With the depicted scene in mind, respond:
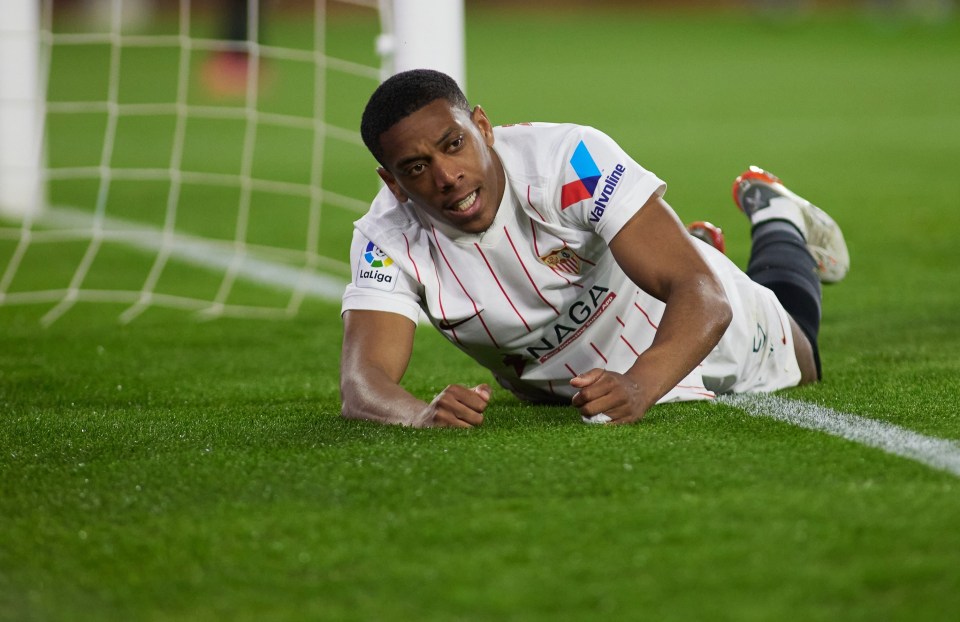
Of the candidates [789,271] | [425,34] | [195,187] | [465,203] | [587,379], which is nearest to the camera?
[587,379]

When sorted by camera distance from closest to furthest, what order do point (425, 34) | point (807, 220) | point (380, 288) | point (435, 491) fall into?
point (435, 491) < point (380, 288) < point (807, 220) < point (425, 34)

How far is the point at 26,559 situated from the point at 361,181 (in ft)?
21.9

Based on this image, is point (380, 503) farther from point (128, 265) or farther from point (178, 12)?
point (178, 12)

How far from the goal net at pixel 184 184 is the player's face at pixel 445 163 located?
166cm

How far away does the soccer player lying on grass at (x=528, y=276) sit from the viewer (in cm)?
261

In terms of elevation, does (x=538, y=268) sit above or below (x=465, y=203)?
below

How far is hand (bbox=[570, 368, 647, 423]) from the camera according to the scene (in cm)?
255

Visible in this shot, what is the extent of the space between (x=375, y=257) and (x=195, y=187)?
6094 millimetres

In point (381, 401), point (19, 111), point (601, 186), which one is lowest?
point (19, 111)

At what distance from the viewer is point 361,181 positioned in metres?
8.57

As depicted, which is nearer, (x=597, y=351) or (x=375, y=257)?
(x=375, y=257)

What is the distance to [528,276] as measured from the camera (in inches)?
110

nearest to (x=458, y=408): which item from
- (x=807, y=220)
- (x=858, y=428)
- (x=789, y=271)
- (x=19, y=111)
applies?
(x=858, y=428)

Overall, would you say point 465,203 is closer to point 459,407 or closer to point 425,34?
point 459,407
